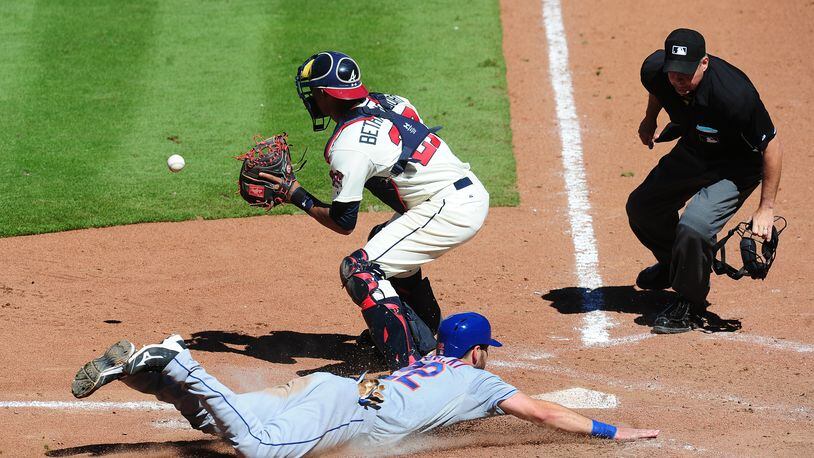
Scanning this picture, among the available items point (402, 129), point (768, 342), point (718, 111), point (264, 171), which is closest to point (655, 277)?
point (768, 342)

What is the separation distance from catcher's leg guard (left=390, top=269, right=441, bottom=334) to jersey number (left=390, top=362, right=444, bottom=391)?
135 centimetres

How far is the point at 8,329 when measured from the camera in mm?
6910

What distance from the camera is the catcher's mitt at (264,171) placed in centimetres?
596

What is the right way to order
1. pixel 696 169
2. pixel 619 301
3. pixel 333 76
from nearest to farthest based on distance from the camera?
pixel 333 76 < pixel 696 169 < pixel 619 301

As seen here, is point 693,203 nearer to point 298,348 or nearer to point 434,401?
point 434,401

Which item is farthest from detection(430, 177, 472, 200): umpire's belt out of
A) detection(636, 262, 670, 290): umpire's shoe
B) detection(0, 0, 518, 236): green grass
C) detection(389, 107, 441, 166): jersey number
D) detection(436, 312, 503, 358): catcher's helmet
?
detection(0, 0, 518, 236): green grass

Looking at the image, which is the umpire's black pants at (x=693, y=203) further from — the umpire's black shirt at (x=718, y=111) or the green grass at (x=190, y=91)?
the green grass at (x=190, y=91)

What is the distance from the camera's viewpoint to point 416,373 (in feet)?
17.1

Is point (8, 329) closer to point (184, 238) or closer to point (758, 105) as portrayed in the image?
point (184, 238)

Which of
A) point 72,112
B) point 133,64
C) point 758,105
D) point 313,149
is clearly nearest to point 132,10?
point 133,64

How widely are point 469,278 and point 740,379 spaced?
2.42 metres

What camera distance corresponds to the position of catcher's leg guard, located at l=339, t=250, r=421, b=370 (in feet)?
Result: 19.0

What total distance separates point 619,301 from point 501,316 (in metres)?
0.90

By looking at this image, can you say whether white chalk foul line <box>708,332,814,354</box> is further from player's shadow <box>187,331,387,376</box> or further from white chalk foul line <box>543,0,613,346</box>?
player's shadow <box>187,331,387,376</box>
